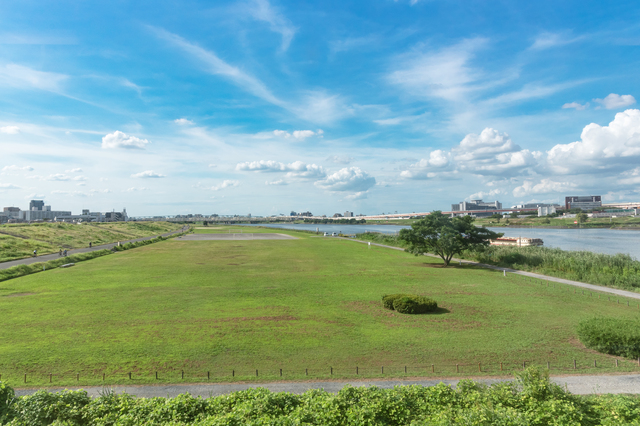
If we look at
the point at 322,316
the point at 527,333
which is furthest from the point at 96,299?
the point at 527,333

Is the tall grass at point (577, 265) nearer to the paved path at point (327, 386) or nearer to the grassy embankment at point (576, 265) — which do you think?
the grassy embankment at point (576, 265)

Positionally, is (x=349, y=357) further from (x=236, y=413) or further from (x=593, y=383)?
(x=593, y=383)

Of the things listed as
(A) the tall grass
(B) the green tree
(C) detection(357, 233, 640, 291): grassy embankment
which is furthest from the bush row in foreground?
(B) the green tree

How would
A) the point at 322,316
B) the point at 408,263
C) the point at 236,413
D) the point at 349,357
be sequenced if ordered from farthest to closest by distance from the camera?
the point at 408,263 < the point at 322,316 < the point at 349,357 < the point at 236,413

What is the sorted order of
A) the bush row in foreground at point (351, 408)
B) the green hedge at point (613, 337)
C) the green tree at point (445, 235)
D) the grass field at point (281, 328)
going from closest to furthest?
the bush row in foreground at point (351, 408) < the grass field at point (281, 328) < the green hedge at point (613, 337) < the green tree at point (445, 235)

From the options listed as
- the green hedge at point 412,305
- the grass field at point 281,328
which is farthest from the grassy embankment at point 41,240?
the green hedge at point 412,305

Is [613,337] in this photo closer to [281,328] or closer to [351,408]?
[351,408]

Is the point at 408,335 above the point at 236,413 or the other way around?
the other way around
